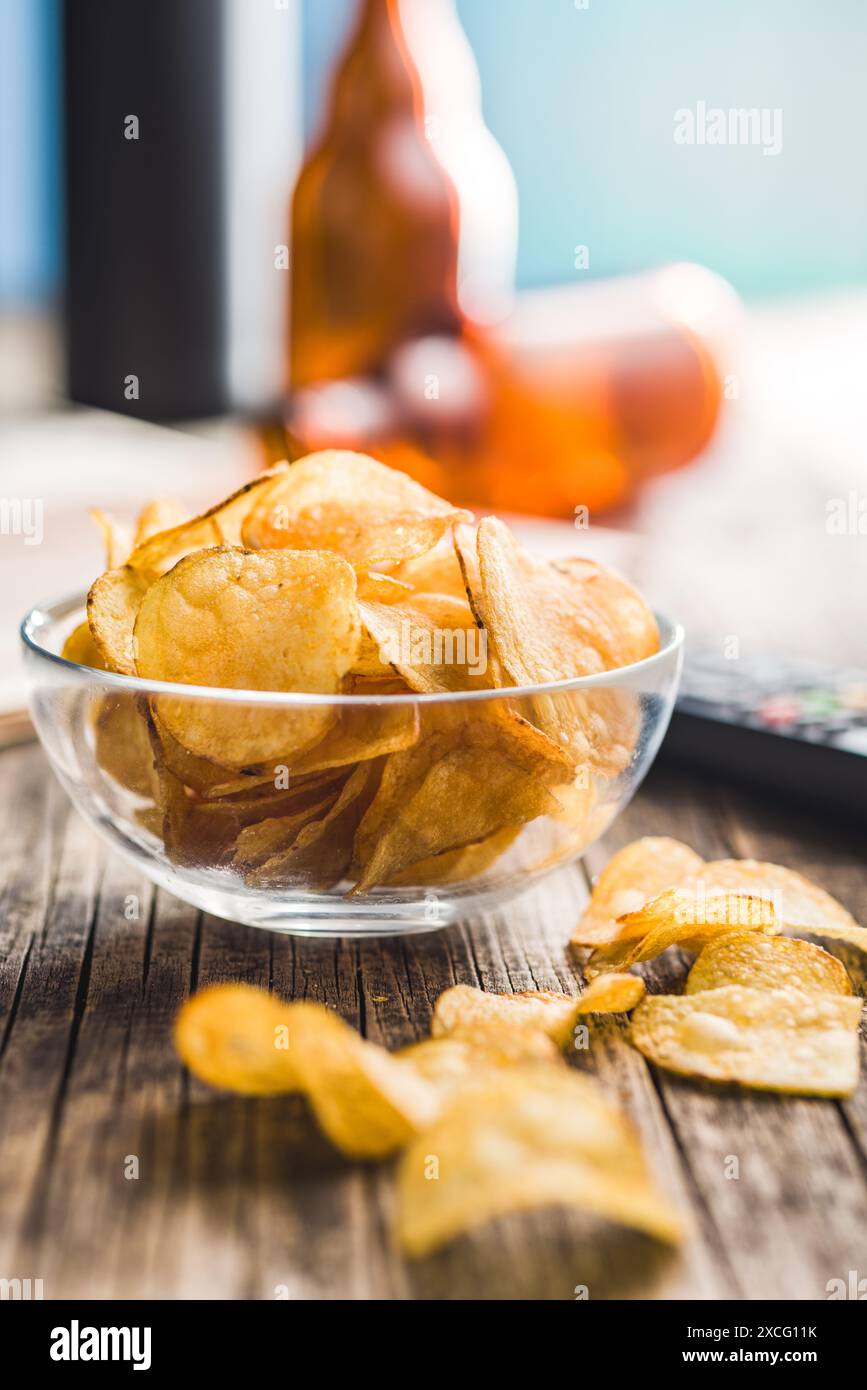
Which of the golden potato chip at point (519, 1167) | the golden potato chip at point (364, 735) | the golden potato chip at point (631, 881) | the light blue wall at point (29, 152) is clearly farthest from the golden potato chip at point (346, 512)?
the light blue wall at point (29, 152)

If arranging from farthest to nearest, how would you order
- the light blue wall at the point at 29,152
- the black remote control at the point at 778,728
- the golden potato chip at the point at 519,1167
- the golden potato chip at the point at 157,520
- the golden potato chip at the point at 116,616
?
the light blue wall at the point at 29,152 < the black remote control at the point at 778,728 < the golden potato chip at the point at 157,520 < the golden potato chip at the point at 116,616 < the golden potato chip at the point at 519,1167

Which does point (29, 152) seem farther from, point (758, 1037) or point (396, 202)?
point (758, 1037)

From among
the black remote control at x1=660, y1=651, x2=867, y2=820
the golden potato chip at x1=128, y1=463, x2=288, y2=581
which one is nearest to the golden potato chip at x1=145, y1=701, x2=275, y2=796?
the golden potato chip at x1=128, y1=463, x2=288, y2=581

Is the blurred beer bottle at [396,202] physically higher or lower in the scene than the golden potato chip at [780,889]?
higher

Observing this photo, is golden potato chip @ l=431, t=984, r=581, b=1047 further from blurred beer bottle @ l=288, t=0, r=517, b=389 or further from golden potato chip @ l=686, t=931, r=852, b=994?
blurred beer bottle @ l=288, t=0, r=517, b=389

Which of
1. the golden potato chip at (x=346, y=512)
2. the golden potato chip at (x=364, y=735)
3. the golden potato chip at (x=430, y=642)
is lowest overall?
the golden potato chip at (x=364, y=735)

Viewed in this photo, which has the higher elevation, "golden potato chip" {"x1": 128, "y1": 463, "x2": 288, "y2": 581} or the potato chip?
"golden potato chip" {"x1": 128, "y1": 463, "x2": 288, "y2": 581}

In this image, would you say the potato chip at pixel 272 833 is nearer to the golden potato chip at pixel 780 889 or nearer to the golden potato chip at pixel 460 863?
the golden potato chip at pixel 460 863

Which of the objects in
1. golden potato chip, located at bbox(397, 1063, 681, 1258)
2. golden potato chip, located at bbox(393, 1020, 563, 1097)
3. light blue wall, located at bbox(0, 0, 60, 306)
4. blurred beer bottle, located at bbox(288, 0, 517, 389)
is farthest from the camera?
light blue wall, located at bbox(0, 0, 60, 306)
